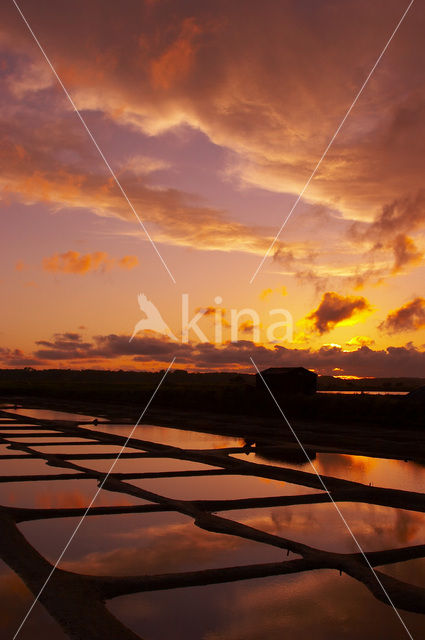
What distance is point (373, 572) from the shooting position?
238 inches

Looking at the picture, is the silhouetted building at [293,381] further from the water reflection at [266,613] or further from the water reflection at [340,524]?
the water reflection at [266,613]

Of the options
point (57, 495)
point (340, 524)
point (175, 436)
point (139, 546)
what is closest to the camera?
point (139, 546)

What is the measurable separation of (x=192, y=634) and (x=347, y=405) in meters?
25.5

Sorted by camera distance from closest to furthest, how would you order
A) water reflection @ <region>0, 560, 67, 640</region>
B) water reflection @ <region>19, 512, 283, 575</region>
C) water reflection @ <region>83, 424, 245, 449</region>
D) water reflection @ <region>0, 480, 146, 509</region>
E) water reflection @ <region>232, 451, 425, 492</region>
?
water reflection @ <region>0, 560, 67, 640</region> → water reflection @ <region>19, 512, 283, 575</region> → water reflection @ <region>0, 480, 146, 509</region> → water reflection @ <region>232, 451, 425, 492</region> → water reflection @ <region>83, 424, 245, 449</region>

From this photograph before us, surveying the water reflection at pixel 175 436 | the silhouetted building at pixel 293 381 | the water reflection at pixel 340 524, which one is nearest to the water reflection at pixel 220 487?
the water reflection at pixel 340 524

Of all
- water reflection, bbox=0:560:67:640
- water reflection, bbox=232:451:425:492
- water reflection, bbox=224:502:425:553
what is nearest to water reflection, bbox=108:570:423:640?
water reflection, bbox=0:560:67:640

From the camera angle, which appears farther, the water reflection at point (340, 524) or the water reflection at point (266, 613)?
the water reflection at point (340, 524)

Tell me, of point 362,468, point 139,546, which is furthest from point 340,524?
point 362,468

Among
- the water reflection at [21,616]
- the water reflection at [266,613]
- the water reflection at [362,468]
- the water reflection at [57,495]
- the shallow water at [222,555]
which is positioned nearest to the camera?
the water reflection at [21,616]

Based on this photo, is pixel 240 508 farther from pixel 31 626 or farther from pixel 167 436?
pixel 167 436

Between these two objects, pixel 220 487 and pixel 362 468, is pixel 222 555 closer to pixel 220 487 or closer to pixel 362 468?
pixel 220 487

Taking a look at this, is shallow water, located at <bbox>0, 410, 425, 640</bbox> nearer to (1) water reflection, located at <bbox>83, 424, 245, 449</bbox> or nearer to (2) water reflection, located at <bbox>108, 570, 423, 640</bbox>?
(2) water reflection, located at <bbox>108, 570, 423, 640</bbox>

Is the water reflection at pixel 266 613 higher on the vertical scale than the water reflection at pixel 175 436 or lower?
higher

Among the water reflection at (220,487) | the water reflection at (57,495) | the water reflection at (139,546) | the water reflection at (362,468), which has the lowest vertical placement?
the water reflection at (362,468)
